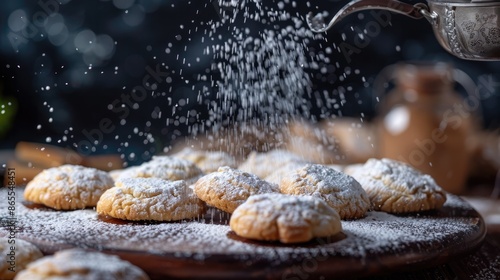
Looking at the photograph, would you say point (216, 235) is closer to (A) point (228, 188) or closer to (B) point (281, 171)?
(A) point (228, 188)

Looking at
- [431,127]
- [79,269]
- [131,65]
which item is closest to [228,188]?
[79,269]

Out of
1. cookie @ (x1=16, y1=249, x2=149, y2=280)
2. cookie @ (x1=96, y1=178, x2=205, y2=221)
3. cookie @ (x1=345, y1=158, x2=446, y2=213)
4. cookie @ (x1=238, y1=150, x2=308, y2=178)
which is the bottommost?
cookie @ (x1=16, y1=249, x2=149, y2=280)

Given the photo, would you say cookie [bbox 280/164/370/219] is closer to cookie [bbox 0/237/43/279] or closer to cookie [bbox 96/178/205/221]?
cookie [bbox 96/178/205/221]

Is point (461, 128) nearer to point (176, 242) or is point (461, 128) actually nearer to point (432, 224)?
point (432, 224)

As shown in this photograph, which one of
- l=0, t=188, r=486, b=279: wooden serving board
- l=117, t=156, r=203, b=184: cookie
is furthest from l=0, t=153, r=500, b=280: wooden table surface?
l=117, t=156, r=203, b=184: cookie

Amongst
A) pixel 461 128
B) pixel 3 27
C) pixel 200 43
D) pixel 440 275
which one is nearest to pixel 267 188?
pixel 440 275
